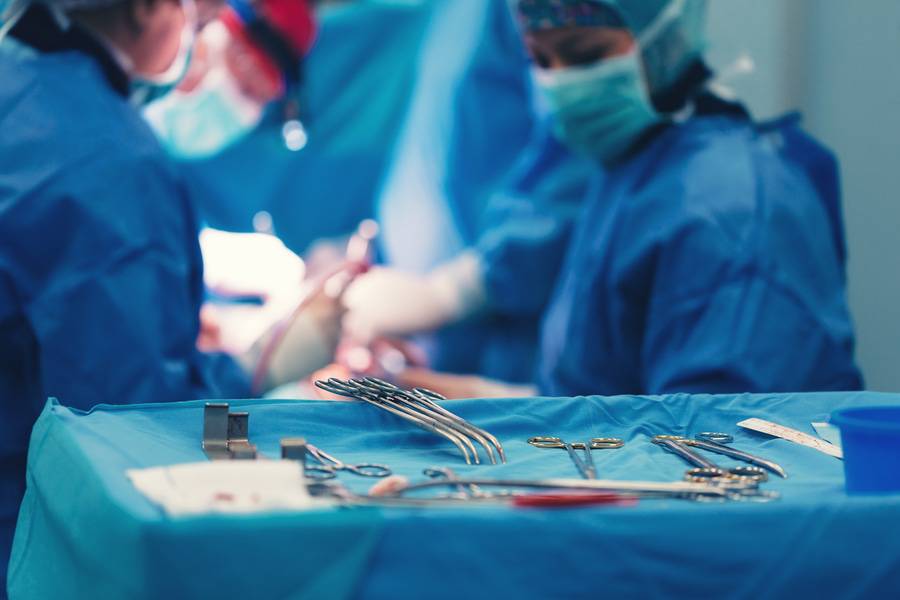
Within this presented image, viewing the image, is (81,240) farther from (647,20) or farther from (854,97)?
(854,97)

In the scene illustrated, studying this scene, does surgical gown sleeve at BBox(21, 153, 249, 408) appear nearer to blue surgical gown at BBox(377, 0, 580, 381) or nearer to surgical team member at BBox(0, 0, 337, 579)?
surgical team member at BBox(0, 0, 337, 579)

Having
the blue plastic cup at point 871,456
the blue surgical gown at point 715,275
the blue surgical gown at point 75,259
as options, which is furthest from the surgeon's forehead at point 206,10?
the blue plastic cup at point 871,456

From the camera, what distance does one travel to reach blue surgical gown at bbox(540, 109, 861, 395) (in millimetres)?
2068

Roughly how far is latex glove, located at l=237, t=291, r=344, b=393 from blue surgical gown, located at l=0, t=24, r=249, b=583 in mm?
632

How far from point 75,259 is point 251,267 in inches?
73.1

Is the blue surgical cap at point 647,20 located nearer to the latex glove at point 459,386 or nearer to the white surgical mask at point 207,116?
the latex glove at point 459,386

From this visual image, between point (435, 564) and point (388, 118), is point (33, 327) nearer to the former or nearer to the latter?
point (435, 564)

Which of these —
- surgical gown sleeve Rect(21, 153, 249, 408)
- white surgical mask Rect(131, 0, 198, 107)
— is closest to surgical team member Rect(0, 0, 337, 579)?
surgical gown sleeve Rect(21, 153, 249, 408)

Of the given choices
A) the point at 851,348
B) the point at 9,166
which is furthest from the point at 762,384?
the point at 9,166

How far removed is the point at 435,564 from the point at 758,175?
1544 millimetres

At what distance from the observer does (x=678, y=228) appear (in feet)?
7.20

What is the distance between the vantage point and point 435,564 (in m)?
0.97

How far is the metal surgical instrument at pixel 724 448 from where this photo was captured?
1.26 meters

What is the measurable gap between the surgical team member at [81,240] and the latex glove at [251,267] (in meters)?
1.45
